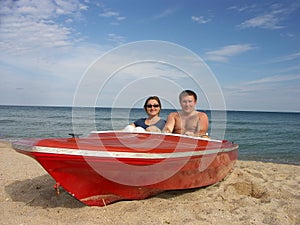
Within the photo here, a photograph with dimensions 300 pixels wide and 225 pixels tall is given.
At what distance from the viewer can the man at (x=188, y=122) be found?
15.0 ft

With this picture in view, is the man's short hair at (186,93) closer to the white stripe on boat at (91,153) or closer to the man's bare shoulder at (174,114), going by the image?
the man's bare shoulder at (174,114)

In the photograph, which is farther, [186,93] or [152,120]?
[152,120]

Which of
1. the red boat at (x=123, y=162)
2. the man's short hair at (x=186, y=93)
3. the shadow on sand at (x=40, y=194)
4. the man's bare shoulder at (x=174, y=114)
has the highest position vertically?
the man's short hair at (x=186, y=93)

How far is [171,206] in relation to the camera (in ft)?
12.1

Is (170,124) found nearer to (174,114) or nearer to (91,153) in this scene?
(174,114)

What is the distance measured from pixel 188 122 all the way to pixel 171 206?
147 cm

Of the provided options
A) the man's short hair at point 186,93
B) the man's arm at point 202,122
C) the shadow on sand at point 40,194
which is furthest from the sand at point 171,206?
the man's short hair at point 186,93

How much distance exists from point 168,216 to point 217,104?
2.08 m

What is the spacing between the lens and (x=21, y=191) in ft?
14.9

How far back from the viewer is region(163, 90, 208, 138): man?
180 inches

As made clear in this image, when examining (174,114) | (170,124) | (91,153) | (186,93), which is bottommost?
(91,153)

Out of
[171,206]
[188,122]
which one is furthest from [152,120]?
[171,206]

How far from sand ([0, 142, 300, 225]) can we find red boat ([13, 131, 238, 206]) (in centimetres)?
21

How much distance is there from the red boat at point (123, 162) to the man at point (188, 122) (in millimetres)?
357
